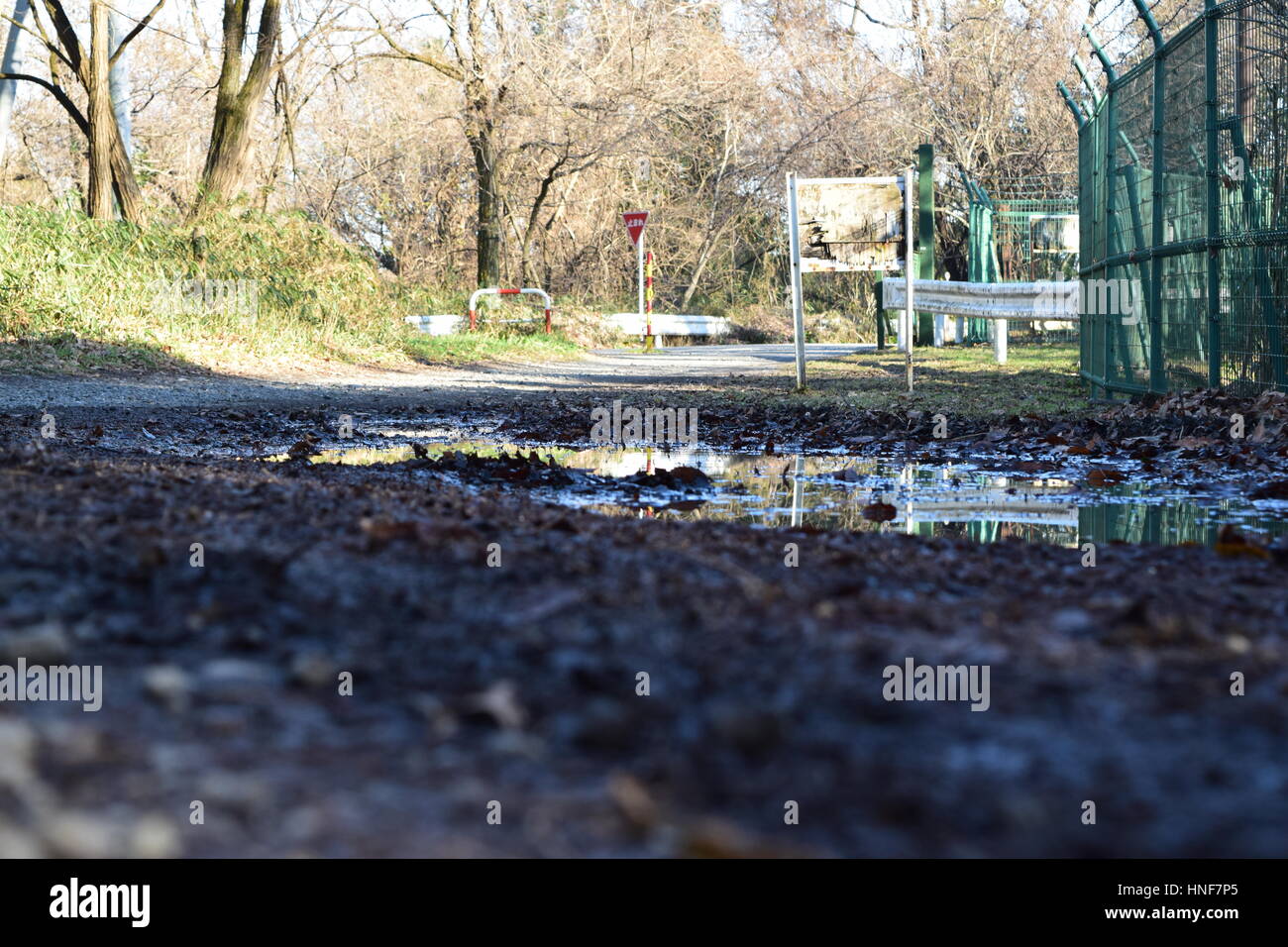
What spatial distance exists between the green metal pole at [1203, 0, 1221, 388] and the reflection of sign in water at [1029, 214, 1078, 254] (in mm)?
11007

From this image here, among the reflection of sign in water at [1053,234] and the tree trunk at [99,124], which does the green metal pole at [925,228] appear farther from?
the tree trunk at [99,124]

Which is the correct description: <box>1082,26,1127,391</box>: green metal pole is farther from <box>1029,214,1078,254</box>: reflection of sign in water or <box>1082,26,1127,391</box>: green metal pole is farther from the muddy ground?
<box>1029,214,1078,254</box>: reflection of sign in water

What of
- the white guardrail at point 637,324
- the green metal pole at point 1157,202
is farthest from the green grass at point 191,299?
the green metal pole at point 1157,202

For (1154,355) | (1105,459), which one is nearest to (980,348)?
(1154,355)

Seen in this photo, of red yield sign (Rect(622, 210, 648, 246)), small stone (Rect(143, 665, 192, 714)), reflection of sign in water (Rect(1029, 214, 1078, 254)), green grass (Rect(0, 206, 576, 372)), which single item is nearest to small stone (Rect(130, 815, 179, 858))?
small stone (Rect(143, 665, 192, 714))

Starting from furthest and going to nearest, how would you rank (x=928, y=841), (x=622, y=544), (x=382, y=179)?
(x=382, y=179)
(x=622, y=544)
(x=928, y=841)

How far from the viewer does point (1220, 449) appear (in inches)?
267

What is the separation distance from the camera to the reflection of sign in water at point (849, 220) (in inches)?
447

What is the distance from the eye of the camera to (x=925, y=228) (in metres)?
19.7

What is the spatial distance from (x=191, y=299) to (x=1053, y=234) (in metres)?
12.0

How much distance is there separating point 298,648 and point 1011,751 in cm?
138

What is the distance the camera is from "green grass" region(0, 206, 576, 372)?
1300 centimetres

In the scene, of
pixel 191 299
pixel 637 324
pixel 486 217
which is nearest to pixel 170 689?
pixel 191 299

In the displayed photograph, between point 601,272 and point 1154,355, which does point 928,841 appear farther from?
point 601,272
